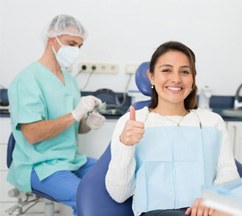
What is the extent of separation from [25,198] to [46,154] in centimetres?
44

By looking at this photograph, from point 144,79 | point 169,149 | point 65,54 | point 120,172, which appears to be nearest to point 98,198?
point 120,172

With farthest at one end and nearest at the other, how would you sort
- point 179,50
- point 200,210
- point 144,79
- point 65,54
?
1. point 65,54
2. point 144,79
3. point 179,50
4. point 200,210

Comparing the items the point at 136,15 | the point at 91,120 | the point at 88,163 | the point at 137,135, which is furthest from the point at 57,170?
the point at 136,15

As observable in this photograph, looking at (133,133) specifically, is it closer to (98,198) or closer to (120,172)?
(120,172)

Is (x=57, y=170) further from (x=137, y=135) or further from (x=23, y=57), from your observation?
(x=23, y=57)

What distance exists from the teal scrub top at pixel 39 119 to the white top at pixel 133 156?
592 millimetres

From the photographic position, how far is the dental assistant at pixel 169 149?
1.24 metres

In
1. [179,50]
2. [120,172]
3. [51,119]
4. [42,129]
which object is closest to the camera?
[120,172]

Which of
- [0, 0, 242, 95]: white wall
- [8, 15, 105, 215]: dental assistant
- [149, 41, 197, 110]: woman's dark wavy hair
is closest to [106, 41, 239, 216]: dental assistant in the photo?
[149, 41, 197, 110]: woman's dark wavy hair

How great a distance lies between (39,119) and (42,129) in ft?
0.17

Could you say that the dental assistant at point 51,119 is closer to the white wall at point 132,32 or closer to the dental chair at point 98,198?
the dental chair at point 98,198

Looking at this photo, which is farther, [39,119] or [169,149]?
[39,119]

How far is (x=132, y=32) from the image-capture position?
2.72 m

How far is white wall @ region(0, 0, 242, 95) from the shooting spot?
2.59 metres
